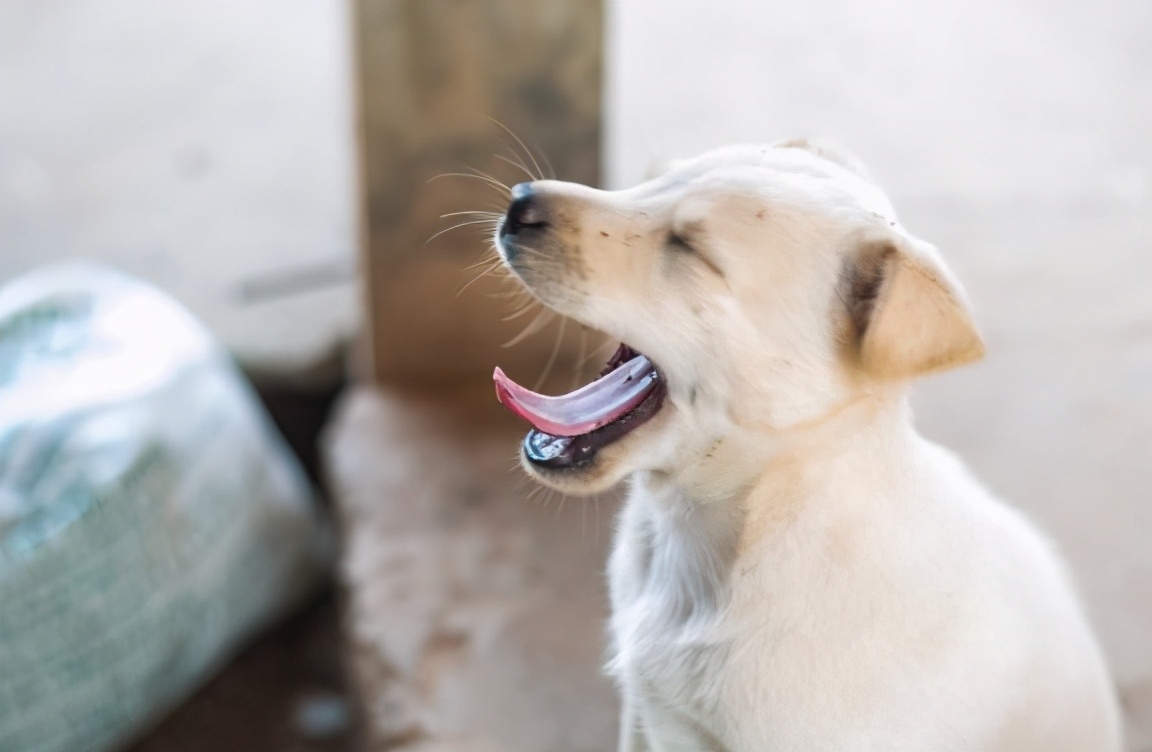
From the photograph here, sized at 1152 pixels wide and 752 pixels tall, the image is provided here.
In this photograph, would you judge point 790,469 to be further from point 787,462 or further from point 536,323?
point 536,323

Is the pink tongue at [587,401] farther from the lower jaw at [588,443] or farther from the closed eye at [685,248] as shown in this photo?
Result: the closed eye at [685,248]

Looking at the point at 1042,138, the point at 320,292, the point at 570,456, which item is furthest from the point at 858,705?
the point at 1042,138

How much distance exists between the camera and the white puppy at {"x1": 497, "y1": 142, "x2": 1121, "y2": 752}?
1.29 m

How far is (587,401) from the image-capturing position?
4.68 feet

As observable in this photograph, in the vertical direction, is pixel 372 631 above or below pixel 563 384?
below

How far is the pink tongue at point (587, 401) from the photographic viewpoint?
139 centimetres

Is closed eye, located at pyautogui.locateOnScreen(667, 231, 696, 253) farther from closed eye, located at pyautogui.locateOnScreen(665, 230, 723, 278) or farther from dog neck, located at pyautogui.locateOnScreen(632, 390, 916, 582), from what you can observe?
dog neck, located at pyautogui.locateOnScreen(632, 390, 916, 582)

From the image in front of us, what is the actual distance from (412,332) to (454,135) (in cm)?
50

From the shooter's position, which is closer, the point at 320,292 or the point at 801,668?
the point at 801,668

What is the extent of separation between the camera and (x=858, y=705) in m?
1.40

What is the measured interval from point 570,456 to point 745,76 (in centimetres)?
324

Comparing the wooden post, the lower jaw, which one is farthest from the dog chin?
the wooden post

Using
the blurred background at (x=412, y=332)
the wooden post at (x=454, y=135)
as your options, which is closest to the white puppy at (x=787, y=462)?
the blurred background at (x=412, y=332)

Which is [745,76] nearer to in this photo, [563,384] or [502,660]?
[563,384]
